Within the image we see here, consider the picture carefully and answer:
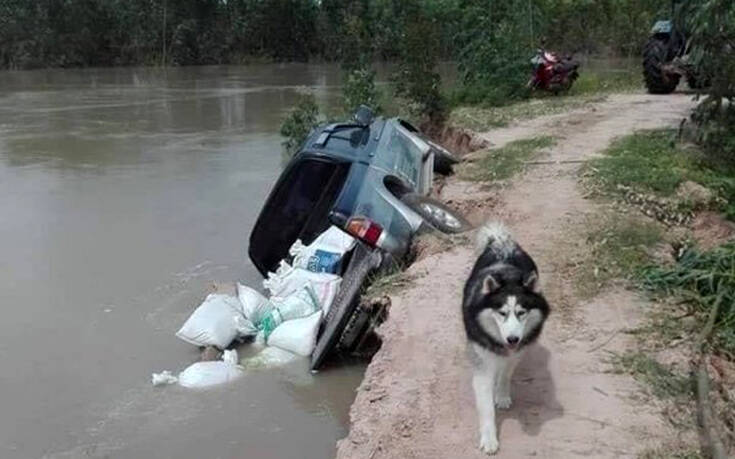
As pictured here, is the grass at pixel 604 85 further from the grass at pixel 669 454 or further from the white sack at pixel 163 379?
the grass at pixel 669 454

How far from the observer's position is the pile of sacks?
554cm

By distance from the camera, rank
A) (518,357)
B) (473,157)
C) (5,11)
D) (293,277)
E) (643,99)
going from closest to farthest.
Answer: (518,357) < (293,277) < (473,157) < (643,99) < (5,11)

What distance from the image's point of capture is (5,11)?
1512 inches

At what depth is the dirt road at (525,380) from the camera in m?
3.53

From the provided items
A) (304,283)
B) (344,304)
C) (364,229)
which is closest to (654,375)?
(344,304)

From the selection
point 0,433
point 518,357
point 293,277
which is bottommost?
point 0,433

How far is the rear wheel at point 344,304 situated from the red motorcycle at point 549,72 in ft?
32.0

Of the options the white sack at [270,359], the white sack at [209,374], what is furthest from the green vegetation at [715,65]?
the white sack at [209,374]

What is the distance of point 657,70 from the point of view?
1337 centimetres

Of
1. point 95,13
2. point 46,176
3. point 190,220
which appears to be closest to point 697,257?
point 190,220

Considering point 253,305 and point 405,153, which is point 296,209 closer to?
point 253,305

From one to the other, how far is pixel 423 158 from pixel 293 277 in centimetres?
243

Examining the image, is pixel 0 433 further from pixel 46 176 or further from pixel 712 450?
pixel 46 176

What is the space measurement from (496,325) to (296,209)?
12.0 ft
